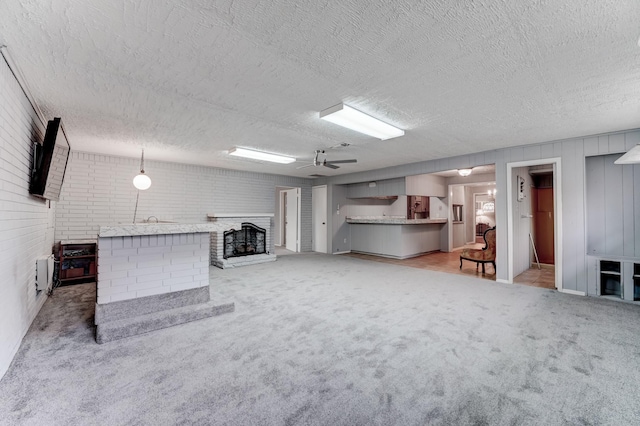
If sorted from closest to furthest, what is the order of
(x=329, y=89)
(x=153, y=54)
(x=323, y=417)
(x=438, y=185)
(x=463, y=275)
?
(x=323, y=417)
(x=153, y=54)
(x=329, y=89)
(x=463, y=275)
(x=438, y=185)

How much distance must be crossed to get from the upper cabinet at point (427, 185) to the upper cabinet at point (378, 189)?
0.75ft

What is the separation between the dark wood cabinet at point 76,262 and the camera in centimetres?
471

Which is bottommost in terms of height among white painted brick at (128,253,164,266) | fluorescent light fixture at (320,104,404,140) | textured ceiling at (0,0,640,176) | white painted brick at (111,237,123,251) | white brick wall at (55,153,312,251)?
white painted brick at (128,253,164,266)

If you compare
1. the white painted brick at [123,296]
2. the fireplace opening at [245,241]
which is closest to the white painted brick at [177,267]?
the white painted brick at [123,296]

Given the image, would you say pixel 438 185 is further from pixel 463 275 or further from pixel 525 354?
pixel 525 354

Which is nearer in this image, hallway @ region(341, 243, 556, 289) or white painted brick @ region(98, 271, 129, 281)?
white painted brick @ region(98, 271, 129, 281)

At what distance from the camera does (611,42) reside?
1873 mm

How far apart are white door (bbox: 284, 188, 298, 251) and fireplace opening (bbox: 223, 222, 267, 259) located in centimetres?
170

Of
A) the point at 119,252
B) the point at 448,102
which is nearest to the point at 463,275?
the point at 448,102

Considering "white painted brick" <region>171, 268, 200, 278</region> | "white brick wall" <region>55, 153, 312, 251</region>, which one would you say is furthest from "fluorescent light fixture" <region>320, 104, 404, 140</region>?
"white brick wall" <region>55, 153, 312, 251</region>

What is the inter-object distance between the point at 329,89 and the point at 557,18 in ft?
5.36

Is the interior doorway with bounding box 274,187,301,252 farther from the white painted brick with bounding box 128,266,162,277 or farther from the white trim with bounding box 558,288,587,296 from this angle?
the white trim with bounding box 558,288,587,296

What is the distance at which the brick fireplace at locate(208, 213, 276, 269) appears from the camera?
6.47 meters

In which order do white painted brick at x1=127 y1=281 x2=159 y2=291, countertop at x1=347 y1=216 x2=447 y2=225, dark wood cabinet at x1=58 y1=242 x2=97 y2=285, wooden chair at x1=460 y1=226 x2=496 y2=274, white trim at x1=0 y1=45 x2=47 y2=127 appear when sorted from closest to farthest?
1. white trim at x1=0 y1=45 x2=47 y2=127
2. white painted brick at x1=127 y1=281 x2=159 y2=291
3. dark wood cabinet at x1=58 y1=242 x2=97 y2=285
4. wooden chair at x1=460 y1=226 x2=496 y2=274
5. countertop at x1=347 y1=216 x2=447 y2=225
